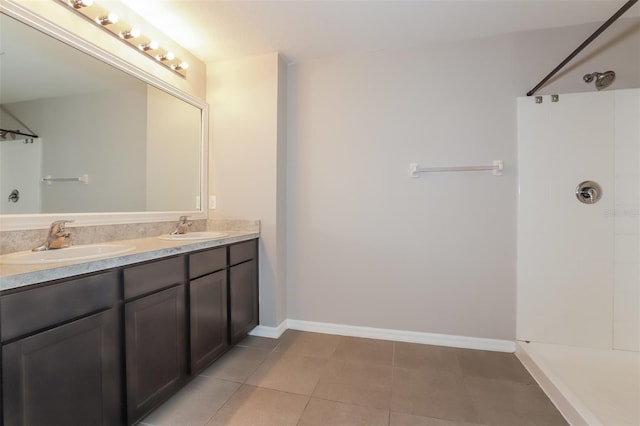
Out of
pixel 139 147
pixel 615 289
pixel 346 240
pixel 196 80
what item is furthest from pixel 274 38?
pixel 615 289

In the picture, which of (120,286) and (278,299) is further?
(278,299)

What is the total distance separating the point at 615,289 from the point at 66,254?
129 inches

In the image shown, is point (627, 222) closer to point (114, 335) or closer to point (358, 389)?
point (358, 389)

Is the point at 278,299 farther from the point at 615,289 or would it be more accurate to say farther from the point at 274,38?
the point at 615,289

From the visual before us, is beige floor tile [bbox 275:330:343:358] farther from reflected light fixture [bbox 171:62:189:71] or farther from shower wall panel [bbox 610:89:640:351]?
reflected light fixture [bbox 171:62:189:71]

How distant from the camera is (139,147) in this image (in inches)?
77.6

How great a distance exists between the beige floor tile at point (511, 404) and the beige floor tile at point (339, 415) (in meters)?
0.52

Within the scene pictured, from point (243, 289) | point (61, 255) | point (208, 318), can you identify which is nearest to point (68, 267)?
point (61, 255)

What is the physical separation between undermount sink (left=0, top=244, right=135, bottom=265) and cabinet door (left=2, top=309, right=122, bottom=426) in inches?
10.5

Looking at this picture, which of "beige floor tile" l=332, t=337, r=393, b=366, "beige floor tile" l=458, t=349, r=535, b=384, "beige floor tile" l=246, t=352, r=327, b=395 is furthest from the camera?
"beige floor tile" l=332, t=337, r=393, b=366

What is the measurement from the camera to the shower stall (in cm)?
190

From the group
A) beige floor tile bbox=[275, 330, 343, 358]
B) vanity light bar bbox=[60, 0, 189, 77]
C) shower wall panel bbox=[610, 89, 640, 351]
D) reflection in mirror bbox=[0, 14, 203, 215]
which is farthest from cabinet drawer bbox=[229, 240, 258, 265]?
shower wall panel bbox=[610, 89, 640, 351]

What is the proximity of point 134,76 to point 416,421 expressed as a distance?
2.61 m

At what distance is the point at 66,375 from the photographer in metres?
1.02
